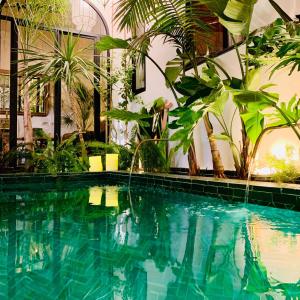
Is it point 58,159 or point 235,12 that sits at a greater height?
point 235,12

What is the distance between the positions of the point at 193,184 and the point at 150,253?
2745mm

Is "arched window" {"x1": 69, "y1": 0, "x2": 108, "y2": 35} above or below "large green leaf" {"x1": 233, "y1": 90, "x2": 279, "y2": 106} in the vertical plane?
above

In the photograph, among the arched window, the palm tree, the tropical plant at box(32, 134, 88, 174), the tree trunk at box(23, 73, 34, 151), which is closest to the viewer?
the palm tree

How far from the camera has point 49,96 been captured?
29.1 ft

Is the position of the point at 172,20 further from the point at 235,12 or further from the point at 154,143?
the point at 154,143

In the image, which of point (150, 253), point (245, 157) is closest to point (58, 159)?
point (245, 157)

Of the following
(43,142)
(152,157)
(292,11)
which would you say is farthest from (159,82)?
(292,11)

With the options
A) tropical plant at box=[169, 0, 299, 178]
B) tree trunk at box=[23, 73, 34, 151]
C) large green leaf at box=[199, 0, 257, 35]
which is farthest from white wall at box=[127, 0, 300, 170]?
tree trunk at box=[23, 73, 34, 151]

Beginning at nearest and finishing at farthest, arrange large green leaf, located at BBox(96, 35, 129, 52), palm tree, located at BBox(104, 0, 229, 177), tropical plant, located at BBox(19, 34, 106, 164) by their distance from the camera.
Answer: palm tree, located at BBox(104, 0, 229, 177) → large green leaf, located at BBox(96, 35, 129, 52) → tropical plant, located at BBox(19, 34, 106, 164)

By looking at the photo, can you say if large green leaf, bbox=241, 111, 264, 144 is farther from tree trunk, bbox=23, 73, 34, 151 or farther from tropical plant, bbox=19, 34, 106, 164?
tree trunk, bbox=23, 73, 34, 151

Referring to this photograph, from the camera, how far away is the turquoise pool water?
1.41 meters

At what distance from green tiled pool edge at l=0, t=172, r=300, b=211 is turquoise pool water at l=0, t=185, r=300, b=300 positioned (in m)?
0.17

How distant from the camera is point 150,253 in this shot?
6.36 feet

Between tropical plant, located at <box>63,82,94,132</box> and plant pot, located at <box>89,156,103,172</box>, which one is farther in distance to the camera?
tropical plant, located at <box>63,82,94,132</box>
